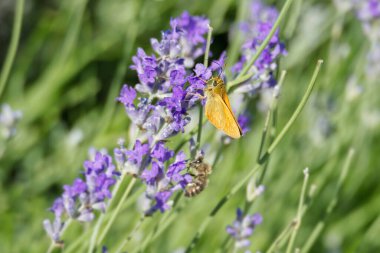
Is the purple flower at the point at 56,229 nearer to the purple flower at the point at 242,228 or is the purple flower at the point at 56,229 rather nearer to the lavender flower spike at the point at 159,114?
the lavender flower spike at the point at 159,114

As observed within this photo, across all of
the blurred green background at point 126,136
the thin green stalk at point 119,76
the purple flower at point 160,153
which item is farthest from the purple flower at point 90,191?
the thin green stalk at point 119,76

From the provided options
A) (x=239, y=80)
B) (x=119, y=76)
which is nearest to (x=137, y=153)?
(x=239, y=80)

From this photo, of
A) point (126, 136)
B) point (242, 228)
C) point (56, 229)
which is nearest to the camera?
point (56, 229)

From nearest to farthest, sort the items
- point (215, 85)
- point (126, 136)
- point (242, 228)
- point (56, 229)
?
point (215, 85) → point (56, 229) → point (242, 228) → point (126, 136)

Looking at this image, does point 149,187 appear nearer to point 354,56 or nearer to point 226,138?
point 226,138

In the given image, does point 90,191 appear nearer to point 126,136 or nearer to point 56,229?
point 56,229

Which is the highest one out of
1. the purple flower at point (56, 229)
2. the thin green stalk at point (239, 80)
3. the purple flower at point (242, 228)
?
the purple flower at point (56, 229)
